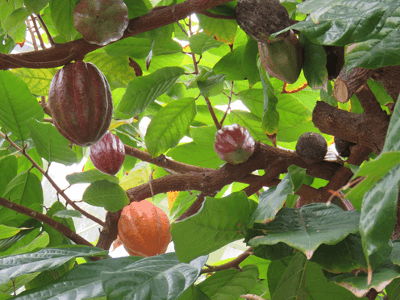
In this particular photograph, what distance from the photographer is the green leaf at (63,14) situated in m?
0.61

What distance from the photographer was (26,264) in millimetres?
452

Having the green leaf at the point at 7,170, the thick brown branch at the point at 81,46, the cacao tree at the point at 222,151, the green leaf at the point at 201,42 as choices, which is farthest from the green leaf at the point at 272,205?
the green leaf at the point at 7,170

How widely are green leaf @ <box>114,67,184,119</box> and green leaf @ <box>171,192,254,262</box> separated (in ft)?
1.37

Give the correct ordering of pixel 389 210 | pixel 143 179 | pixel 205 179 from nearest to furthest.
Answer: pixel 389 210 < pixel 205 179 < pixel 143 179

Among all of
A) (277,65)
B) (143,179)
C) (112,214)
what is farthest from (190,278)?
(143,179)

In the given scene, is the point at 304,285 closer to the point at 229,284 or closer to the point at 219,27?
the point at 229,284

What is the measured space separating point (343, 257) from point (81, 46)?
0.45 meters

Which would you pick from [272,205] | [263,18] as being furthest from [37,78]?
[272,205]

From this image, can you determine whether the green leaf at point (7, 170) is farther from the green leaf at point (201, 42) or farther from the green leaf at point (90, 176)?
the green leaf at point (201, 42)

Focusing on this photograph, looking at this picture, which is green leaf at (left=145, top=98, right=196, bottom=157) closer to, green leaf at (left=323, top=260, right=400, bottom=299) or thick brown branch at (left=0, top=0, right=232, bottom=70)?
thick brown branch at (left=0, top=0, right=232, bottom=70)

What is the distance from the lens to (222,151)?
0.77 metres

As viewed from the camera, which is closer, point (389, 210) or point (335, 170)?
point (389, 210)

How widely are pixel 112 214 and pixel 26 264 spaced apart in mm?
400

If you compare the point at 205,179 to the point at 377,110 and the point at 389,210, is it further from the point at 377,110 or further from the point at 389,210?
the point at 389,210
